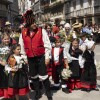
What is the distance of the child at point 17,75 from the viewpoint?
20.6 feet

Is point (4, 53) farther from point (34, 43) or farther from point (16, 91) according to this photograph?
point (16, 91)

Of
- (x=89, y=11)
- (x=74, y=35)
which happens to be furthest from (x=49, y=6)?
(x=74, y=35)

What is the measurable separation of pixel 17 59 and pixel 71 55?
60.2 inches

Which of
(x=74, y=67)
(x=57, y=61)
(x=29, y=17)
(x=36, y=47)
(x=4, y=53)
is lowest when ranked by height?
(x=74, y=67)

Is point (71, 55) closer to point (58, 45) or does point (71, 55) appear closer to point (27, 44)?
point (58, 45)

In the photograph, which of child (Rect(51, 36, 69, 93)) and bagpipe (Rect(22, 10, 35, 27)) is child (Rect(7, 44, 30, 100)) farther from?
child (Rect(51, 36, 69, 93))

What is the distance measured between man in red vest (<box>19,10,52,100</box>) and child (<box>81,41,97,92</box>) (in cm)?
115

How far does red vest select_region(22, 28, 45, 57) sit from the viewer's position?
637 centimetres

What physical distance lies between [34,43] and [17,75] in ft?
2.38

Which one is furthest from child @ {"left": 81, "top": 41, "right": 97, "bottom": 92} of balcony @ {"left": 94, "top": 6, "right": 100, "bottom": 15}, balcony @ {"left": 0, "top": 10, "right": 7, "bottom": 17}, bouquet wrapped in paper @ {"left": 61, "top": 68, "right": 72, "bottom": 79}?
balcony @ {"left": 0, "top": 10, "right": 7, "bottom": 17}

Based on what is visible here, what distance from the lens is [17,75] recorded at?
6324mm

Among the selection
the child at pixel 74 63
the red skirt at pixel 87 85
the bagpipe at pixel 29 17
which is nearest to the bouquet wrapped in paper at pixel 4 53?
the bagpipe at pixel 29 17

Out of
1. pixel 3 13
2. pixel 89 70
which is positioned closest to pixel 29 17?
pixel 89 70

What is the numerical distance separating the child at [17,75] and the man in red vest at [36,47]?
0.20m
